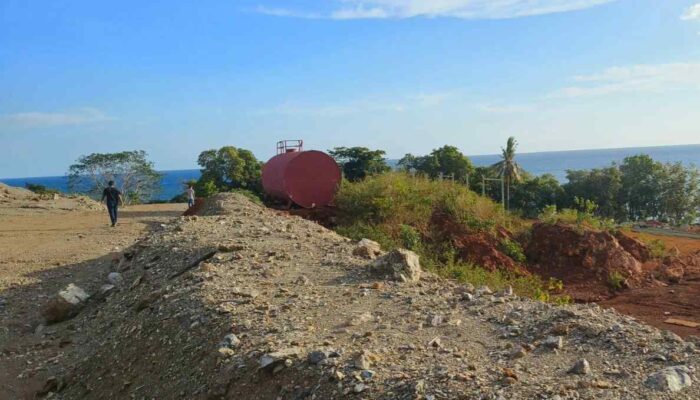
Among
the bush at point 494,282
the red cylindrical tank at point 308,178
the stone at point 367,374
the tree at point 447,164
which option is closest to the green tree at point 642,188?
the tree at point 447,164

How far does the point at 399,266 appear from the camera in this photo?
21.5ft

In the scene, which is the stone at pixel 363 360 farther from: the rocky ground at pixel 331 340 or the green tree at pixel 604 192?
the green tree at pixel 604 192

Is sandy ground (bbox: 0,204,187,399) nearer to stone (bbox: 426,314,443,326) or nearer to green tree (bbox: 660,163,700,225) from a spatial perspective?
stone (bbox: 426,314,443,326)

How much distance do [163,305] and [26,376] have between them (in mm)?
1660

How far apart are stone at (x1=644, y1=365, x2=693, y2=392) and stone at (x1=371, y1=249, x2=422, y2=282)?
10.1 feet

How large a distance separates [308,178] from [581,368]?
1505 centimetres

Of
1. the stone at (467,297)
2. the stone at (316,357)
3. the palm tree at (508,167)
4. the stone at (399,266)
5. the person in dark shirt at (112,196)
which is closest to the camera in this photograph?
the stone at (316,357)

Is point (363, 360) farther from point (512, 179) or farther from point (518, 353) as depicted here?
point (512, 179)

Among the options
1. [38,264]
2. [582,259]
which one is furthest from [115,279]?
[582,259]

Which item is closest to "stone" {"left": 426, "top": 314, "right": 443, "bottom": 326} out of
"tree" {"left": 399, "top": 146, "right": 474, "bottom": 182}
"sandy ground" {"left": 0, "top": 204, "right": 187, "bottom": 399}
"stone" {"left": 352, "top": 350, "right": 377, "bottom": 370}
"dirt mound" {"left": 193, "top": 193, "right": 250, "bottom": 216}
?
"stone" {"left": 352, "top": 350, "right": 377, "bottom": 370}

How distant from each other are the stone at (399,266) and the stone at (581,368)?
107 inches

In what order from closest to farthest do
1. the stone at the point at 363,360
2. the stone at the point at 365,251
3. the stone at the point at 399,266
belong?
1. the stone at the point at 363,360
2. the stone at the point at 399,266
3. the stone at the point at 365,251

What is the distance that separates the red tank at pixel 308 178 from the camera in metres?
18.3

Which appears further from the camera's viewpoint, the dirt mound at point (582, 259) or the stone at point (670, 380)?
the dirt mound at point (582, 259)
